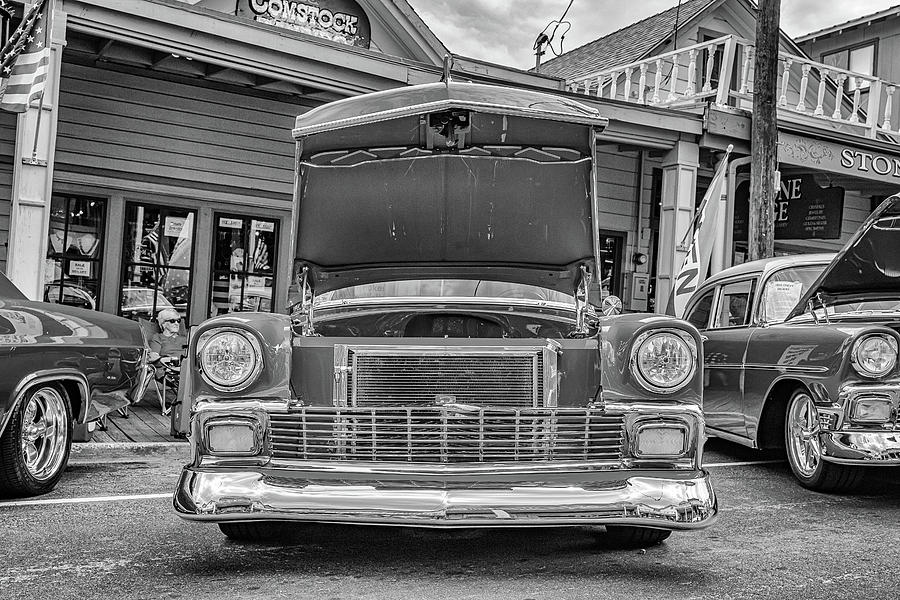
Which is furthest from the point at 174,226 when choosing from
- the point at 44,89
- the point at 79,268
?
the point at 44,89

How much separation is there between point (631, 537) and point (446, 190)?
5.89 feet

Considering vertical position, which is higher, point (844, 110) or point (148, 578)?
point (844, 110)

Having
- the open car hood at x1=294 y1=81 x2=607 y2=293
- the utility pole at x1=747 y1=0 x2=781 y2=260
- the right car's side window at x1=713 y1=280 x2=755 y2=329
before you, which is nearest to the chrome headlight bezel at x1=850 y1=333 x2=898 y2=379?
the right car's side window at x1=713 y1=280 x2=755 y2=329

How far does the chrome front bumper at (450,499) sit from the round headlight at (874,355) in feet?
6.74

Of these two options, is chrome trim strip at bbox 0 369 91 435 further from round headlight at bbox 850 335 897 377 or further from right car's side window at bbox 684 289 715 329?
right car's side window at bbox 684 289 715 329

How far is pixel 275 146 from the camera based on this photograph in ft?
34.2

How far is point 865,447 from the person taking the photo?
481 centimetres

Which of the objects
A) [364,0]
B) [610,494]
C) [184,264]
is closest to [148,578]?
[610,494]

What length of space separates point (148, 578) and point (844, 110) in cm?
1594

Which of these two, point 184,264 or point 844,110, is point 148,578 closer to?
point 184,264

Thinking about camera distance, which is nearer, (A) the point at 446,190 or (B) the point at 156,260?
(A) the point at 446,190

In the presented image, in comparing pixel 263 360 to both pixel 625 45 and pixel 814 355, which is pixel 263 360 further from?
pixel 625 45

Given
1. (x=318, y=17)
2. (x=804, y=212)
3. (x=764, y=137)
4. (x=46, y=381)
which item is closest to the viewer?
(x=46, y=381)

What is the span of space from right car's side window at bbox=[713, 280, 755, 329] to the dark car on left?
411 centimetres
